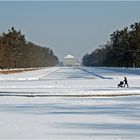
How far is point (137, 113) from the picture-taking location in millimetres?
13797

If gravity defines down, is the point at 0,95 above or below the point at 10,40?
below

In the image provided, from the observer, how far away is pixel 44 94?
22.0 meters

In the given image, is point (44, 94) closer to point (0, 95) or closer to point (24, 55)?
point (0, 95)

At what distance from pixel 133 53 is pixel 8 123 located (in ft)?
264

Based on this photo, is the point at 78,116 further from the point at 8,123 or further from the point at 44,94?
the point at 44,94

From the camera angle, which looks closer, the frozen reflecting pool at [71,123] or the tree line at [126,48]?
the frozen reflecting pool at [71,123]

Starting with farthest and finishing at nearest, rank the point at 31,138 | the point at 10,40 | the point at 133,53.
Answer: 1. the point at 10,40
2. the point at 133,53
3. the point at 31,138

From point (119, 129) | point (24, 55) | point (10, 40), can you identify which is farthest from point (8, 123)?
point (24, 55)

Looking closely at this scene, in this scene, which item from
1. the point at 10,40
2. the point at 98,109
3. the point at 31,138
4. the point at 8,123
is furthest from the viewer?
the point at 10,40

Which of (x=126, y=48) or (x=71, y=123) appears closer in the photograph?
(x=71, y=123)

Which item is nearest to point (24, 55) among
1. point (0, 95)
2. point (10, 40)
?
point (10, 40)

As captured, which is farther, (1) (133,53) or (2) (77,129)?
(1) (133,53)

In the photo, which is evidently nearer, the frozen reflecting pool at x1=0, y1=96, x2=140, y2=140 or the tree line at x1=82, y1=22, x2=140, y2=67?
the frozen reflecting pool at x1=0, y1=96, x2=140, y2=140

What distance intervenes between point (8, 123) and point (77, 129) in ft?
6.83
